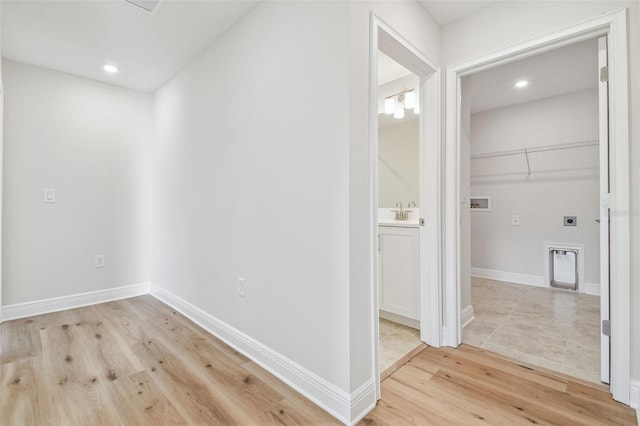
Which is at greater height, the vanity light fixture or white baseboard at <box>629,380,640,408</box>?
the vanity light fixture

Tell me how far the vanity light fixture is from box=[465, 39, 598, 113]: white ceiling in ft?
2.04

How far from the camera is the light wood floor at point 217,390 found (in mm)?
1479

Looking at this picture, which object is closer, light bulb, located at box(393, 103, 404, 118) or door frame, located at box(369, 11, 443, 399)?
door frame, located at box(369, 11, 443, 399)

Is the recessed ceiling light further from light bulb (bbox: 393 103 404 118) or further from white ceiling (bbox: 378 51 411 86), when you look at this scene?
light bulb (bbox: 393 103 404 118)

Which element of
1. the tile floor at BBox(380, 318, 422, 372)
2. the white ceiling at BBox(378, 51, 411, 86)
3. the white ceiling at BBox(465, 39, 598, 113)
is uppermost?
the white ceiling at BBox(465, 39, 598, 113)

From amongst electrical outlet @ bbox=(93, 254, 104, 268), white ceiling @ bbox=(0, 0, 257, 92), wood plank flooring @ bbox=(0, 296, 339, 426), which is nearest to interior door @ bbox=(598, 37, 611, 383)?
wood plank flooring @ bbox=(0, 296, 339, 426)

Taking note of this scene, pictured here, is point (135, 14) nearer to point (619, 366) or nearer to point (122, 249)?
point (122, 249)

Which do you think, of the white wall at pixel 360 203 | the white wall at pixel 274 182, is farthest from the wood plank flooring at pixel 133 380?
the white wall at pixel 360 203

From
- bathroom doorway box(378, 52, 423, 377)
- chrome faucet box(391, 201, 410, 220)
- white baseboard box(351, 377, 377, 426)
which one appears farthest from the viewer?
chrome faucet box(391, 201, 410, 220)

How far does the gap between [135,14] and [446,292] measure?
300 centimetres

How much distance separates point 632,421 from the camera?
56.5 inches

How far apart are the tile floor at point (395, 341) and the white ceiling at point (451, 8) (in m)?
2.41

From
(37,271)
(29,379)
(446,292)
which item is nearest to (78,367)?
(29,379)

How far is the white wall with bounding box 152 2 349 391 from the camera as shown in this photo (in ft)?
4.99
